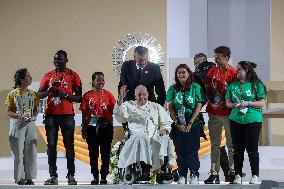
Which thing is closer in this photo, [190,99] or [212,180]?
[190,99]

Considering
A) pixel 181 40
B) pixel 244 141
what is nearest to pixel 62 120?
pixel 244 141

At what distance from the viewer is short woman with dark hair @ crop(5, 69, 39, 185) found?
7.03 m

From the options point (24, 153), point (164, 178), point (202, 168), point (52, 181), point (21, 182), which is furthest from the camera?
point (202, 168)

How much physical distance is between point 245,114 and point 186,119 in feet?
1.92

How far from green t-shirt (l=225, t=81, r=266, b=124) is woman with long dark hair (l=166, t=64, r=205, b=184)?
1.02ft

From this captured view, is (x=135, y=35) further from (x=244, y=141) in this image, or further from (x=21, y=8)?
(x=244, y=141)

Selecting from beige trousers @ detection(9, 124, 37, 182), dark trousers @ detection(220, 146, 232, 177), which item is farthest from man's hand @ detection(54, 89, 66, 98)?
dark trousers @ detection(220, 146, 232, 177)

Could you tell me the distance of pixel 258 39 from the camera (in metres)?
12.4

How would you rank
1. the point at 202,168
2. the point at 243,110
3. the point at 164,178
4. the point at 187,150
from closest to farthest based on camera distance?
the point at 243,110, the point at 187,150, the point at 164,178, the point at 202,168

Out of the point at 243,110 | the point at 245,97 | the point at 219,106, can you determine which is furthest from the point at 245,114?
the point at 219,106

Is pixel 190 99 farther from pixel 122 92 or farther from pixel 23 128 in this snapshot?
pixel 23 128

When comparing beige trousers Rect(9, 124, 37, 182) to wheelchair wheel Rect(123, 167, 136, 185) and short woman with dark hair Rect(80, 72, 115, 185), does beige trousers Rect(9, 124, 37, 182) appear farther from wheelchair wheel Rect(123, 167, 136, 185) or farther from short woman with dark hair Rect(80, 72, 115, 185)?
wheelchair wheel Rect(123, 167, 136, 185)

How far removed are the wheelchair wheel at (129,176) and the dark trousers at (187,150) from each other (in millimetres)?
471

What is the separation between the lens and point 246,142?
6578mm
